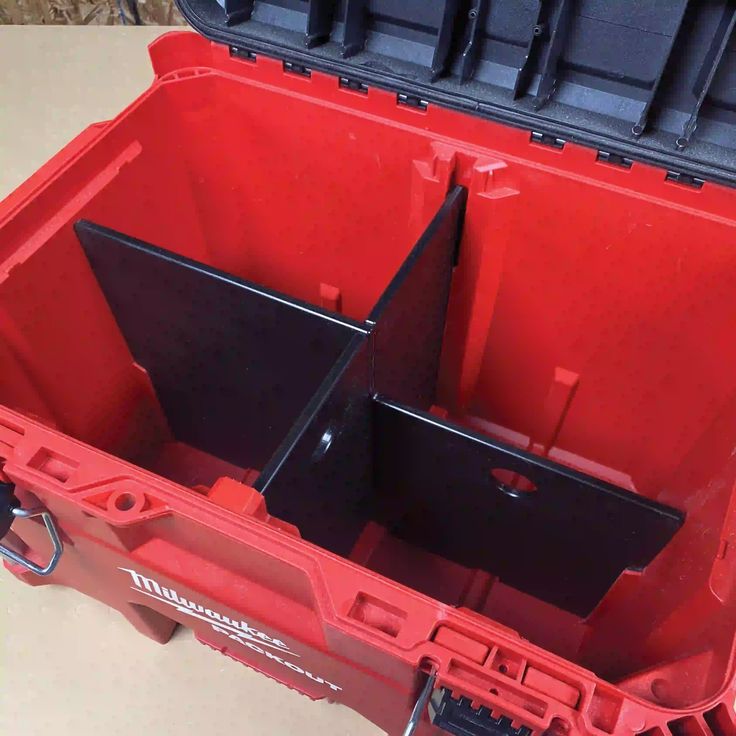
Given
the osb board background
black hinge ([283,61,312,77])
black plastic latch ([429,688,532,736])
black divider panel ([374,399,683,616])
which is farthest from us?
the osb board background

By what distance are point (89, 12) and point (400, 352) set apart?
1739mm

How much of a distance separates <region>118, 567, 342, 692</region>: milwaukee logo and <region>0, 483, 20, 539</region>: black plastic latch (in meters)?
0.14

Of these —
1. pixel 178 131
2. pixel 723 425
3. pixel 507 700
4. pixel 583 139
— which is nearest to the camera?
pixel 507 700

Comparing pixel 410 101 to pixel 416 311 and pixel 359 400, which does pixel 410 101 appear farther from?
pixel 359 400

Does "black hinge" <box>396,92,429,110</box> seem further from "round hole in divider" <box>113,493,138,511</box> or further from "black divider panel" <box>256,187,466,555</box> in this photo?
"round hole in divider" <box>113,493,138,511</box>

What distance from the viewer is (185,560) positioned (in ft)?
2.17

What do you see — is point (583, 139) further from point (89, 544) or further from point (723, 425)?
point (89, 544)

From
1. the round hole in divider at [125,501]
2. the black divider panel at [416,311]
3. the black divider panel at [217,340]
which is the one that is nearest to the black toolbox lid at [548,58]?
the black divider panel at [416,311]

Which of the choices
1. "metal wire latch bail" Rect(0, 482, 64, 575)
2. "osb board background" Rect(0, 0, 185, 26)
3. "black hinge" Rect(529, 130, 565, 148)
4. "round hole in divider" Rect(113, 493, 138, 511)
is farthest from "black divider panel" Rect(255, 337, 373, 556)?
"osb board background" Rect(0, 0, 185, 26)

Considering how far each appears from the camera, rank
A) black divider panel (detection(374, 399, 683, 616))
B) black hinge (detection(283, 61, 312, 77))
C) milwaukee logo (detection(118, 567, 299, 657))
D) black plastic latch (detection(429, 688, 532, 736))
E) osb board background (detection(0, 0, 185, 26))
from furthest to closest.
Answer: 1. osb board background (detection(0, 0, 185, 26))
2. black hinge (detection(283, 61, 312, 77))
3. black divider panel (detection(374, 399, 683, 616))
4. milwaukee logo (detection(118, 567, 299, 657))
5. black plastic latch (detection(429, 688, 532, 736))

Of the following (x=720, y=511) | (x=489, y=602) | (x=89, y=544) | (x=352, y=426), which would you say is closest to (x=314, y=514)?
(x=352, y=426)

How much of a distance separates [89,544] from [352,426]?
33 centimetres

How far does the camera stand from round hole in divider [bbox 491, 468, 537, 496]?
0.86m

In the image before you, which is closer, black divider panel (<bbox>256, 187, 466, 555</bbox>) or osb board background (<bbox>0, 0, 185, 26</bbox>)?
black divider panel (<bbox>256, 187, 466, 555</bbox>)
